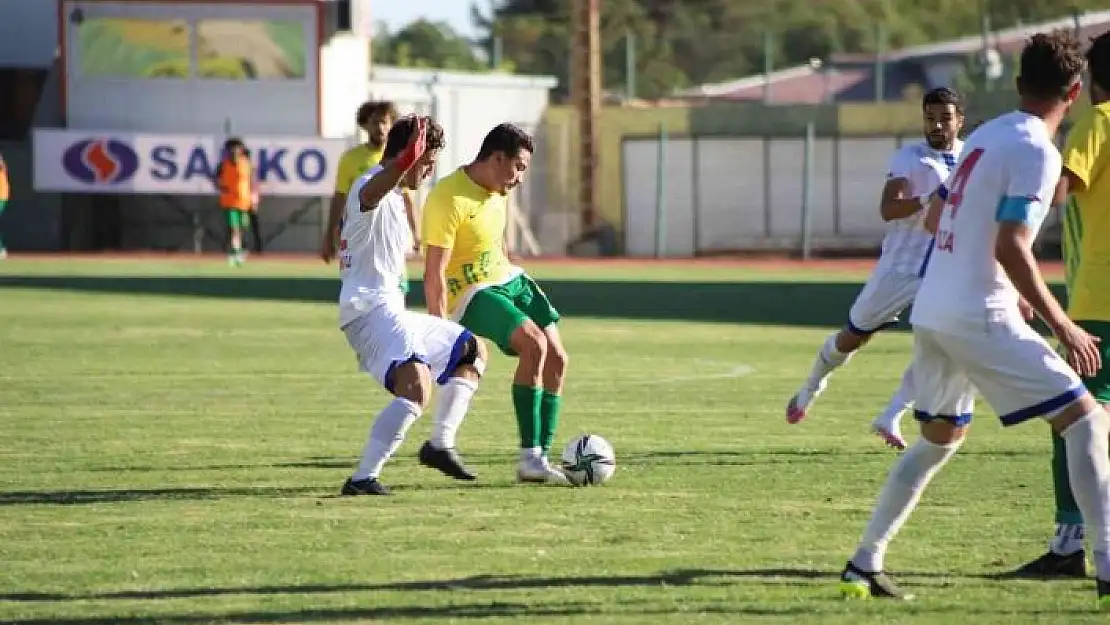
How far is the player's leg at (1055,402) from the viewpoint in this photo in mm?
7578

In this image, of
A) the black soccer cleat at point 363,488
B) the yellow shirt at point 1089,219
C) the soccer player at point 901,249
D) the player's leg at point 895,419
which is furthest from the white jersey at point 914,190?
the black soccer cleat at point 363,488

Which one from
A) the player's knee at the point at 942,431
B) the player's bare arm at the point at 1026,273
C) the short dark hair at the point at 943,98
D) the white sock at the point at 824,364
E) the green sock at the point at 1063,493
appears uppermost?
the short dark hair at the point at 943,98

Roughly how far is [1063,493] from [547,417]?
3.49 meters

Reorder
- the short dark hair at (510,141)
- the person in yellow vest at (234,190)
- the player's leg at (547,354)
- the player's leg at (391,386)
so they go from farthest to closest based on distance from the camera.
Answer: the person in yellow vest at (234,190) < the player's leg at (547,354) < the short dark hair at (510,141) < the player's leg at (391,386)

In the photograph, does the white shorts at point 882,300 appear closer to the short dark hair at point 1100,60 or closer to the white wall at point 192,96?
the short dark hair at point 1100,60

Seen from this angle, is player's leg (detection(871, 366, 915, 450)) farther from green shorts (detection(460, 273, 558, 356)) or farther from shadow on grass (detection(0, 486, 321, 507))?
shadow on grass (detection(0, 486, 321, 507))

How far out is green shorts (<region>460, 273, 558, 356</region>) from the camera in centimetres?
1131

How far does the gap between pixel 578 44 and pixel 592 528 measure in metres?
39.6

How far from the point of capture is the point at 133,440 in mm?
13289

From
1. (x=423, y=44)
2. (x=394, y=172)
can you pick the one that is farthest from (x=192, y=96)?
(x=423, y=44)

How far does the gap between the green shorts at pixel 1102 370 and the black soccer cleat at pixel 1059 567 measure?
2.05 ft

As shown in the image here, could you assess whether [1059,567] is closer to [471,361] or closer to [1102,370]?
[1102,370]

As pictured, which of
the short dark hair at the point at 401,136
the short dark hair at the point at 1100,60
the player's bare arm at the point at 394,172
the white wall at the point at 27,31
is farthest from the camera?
the white wall at the point at 27,31

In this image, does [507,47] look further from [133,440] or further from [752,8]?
[133,440]
